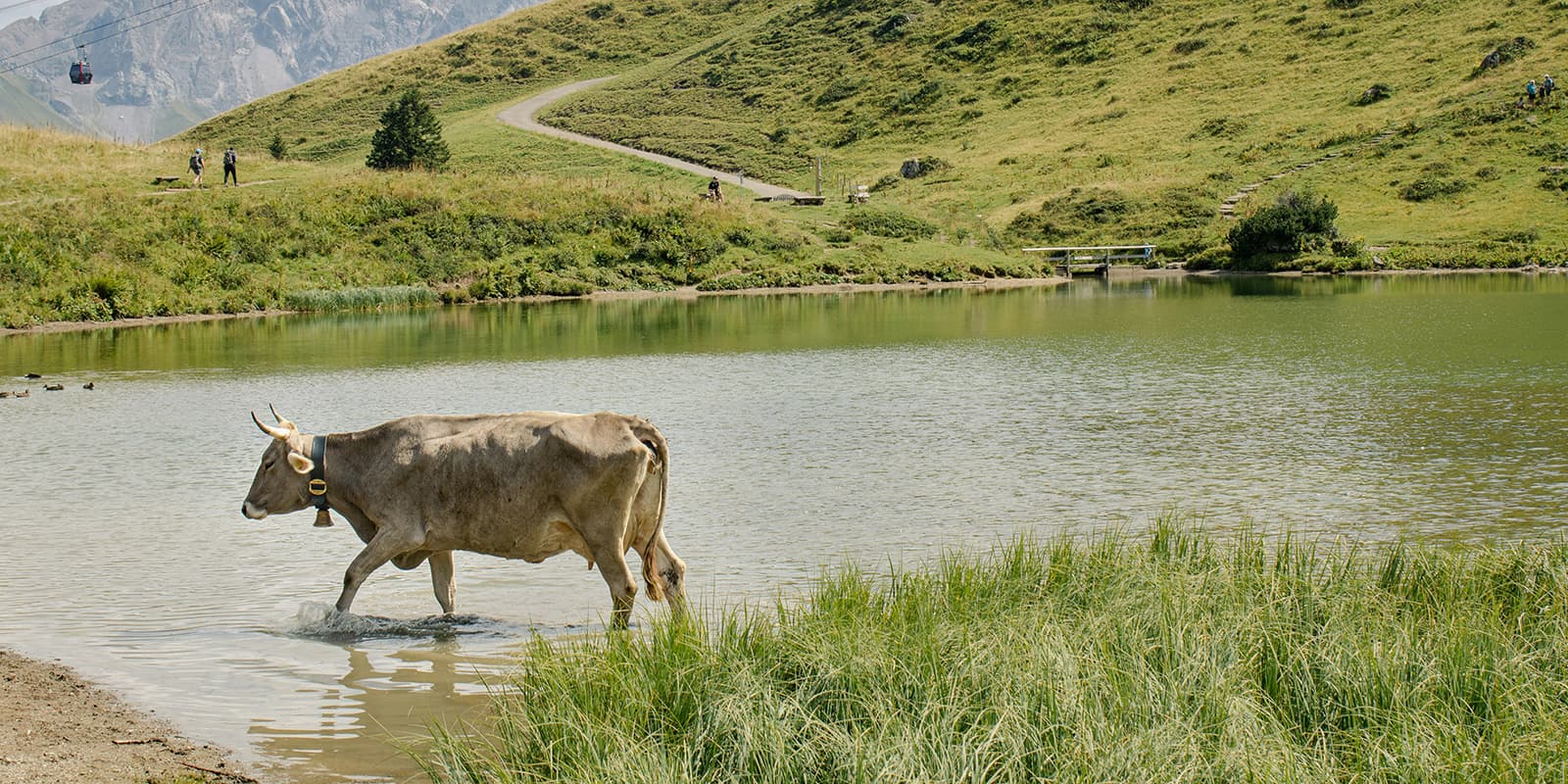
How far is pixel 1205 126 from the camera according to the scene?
100 meters

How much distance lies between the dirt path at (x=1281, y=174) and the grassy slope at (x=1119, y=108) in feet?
2.74

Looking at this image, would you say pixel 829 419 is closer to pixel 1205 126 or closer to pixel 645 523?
pixel 645 523

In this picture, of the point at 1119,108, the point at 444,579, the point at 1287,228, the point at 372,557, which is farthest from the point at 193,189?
the point at 1119,108

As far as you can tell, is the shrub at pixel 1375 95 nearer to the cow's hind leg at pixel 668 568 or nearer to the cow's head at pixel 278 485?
the cow's hind leg at pixel 668 568

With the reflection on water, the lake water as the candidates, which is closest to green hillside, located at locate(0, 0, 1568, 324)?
the lake water

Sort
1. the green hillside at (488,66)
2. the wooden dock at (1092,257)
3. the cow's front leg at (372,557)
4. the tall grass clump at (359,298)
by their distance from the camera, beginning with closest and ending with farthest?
the cow's front leg at (372,557)
the tall grass clump at (359,298)
the wooden dock at (1092,257)
the green hillside at (488,66)

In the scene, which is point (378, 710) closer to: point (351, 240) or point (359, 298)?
point (359, 298)

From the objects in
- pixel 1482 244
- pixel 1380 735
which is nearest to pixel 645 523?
pixel 1380 735

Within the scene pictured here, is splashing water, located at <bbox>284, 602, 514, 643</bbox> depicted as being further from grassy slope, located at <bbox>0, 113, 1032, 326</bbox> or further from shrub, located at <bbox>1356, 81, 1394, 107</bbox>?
shrub, located at <bbox>1356, 81, 1394, 107</bbox>

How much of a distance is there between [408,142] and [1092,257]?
131ft

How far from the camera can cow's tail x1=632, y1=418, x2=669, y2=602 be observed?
12102 millimetres

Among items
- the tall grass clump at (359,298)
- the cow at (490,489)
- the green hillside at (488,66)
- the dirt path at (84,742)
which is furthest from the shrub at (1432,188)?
the green hillside at (488,66)

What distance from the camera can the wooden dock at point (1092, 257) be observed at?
7600 centimetres

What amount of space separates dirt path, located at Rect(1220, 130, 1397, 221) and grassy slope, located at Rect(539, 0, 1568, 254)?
0.84m
